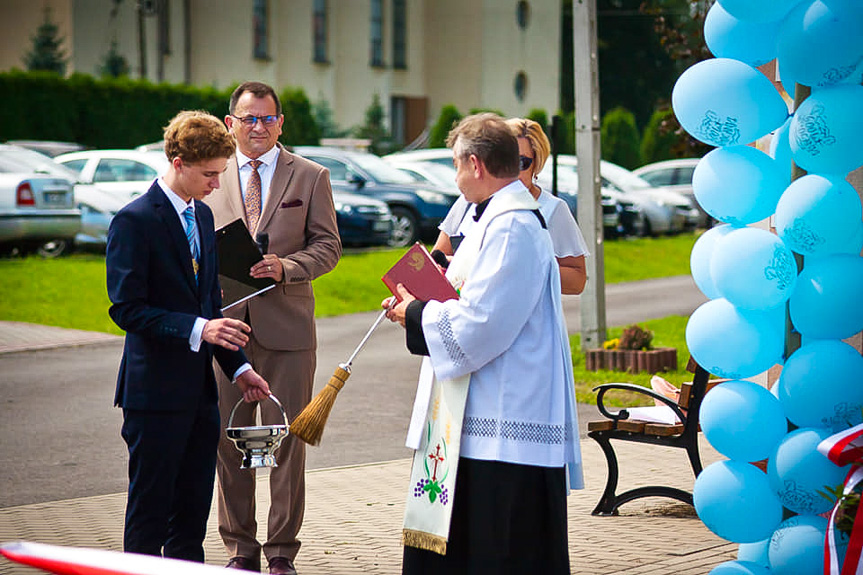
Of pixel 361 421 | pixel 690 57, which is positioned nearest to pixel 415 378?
pixel 361 421

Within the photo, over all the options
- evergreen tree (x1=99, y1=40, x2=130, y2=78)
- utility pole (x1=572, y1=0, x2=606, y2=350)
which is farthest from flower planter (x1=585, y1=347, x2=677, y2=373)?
evergreen tree (x1=99, y1=40, x2=130, y2=78)

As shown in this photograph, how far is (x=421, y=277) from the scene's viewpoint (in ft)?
16.0

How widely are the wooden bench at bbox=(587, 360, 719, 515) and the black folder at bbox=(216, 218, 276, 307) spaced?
240 cm

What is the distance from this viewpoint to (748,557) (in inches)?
223

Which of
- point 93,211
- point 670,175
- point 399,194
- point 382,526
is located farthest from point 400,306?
point 670,175

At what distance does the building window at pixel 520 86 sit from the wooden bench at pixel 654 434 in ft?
150

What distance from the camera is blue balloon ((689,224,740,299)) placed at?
567 cm

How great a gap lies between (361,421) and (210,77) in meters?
34.6

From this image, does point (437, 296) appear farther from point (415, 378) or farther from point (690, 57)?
point (690, 57)

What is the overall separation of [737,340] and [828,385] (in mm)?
402

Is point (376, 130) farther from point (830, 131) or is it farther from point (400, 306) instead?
point (400, 306)

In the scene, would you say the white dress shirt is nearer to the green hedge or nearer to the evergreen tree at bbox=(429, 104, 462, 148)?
the green hedge

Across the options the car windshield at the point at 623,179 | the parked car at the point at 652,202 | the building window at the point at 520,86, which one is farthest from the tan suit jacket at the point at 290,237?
the building window at the point at 520,86

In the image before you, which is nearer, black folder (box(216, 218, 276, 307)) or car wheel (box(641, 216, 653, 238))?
black folder (box(216, 218, 276, 307))
